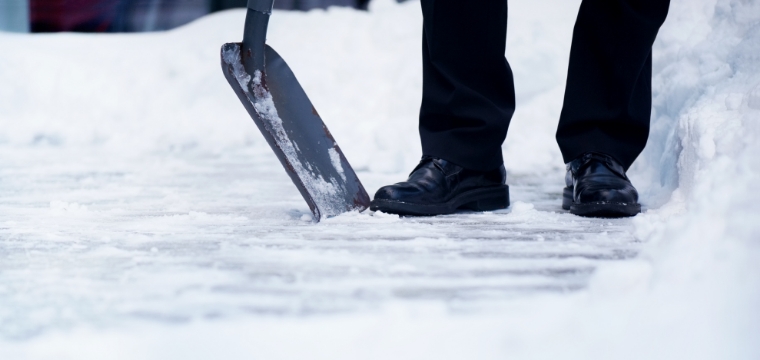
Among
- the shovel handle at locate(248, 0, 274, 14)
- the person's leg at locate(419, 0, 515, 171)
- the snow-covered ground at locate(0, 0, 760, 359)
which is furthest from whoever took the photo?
the person's leg at locate(419, 0, 515, 171)

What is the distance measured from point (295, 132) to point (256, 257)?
39cm

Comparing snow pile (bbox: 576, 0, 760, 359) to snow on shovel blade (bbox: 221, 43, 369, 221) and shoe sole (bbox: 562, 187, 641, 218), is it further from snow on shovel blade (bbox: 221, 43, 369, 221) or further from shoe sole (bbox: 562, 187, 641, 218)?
snow on shovel blade (bbox: 221, 43, 369, 221)

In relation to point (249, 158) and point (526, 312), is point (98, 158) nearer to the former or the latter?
point (249, 158)

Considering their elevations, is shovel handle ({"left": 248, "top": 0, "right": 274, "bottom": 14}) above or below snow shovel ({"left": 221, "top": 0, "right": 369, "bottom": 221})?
above

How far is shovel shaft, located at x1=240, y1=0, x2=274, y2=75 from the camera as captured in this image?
47.0 inches

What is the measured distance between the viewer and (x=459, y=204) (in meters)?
1.34

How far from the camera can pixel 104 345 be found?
62 cm

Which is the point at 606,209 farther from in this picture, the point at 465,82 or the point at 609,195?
the point at 465,82

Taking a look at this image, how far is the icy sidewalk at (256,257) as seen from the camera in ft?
2.34

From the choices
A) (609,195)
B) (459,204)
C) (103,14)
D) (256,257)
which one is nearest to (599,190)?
(609,195)

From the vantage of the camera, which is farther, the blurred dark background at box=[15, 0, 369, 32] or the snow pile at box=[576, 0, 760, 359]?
the blurred dark background at box=[15, 0, 369, 32]

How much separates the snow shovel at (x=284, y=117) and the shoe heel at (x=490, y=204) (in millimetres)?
256

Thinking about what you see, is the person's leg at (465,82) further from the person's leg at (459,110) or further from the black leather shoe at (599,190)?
the black leather shoe at (599,190)

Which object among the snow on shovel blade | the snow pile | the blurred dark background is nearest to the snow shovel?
the snow on shovel blade
